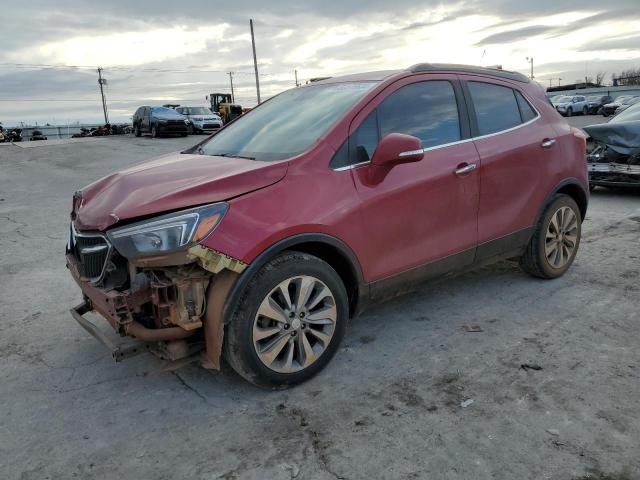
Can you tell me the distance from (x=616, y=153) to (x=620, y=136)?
28cm

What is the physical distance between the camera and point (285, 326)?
3172 mm

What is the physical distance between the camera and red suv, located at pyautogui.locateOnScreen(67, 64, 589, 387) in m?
2.93

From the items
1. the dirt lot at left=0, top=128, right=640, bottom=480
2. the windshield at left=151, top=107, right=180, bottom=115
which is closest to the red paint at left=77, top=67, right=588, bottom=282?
the dirt lot at left=0, top=128, right=640, bottom=480

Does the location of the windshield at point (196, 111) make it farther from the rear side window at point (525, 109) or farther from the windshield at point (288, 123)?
the rear side window at point (525, 109)

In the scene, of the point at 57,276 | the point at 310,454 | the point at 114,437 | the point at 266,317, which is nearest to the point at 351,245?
the point at 266,317

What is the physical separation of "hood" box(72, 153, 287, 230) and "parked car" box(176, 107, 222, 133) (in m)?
28.5

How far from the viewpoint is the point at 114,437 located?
2.89m

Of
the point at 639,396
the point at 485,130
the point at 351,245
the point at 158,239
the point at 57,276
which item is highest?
the point at 485,130

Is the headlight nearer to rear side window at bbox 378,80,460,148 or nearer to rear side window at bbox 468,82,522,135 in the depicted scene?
rear side window at bbox 378,80,460,148

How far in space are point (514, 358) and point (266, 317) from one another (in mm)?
1660

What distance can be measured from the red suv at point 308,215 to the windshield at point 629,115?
594 centimetres

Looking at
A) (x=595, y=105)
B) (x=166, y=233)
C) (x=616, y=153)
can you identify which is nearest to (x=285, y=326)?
(x=166, y=233)

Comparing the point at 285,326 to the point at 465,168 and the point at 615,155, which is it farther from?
the point at 615,155

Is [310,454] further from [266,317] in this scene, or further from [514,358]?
[514,358]
